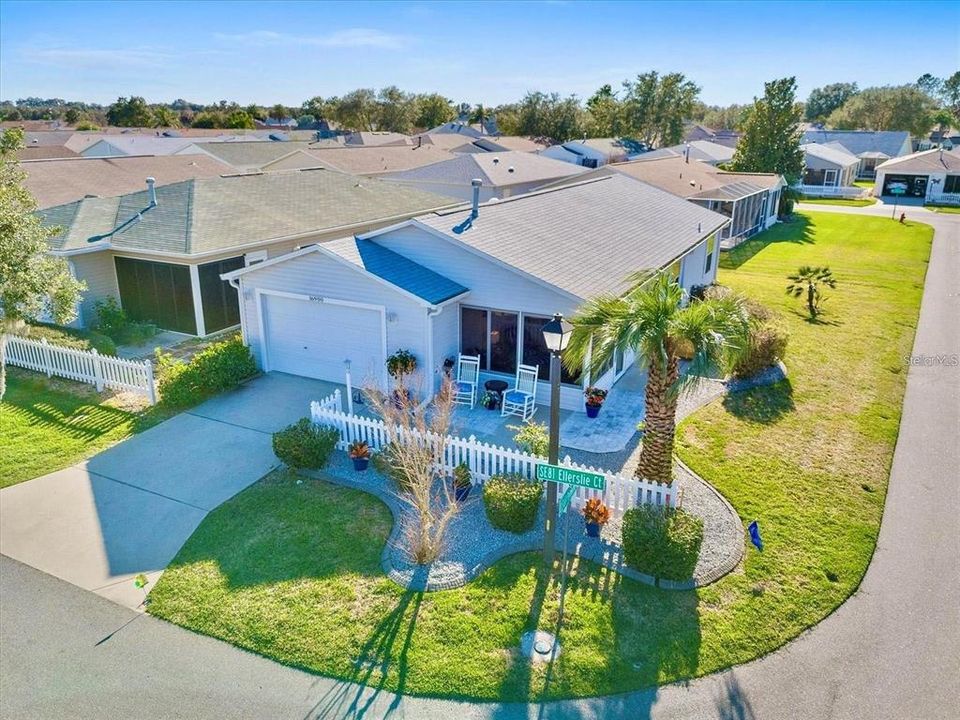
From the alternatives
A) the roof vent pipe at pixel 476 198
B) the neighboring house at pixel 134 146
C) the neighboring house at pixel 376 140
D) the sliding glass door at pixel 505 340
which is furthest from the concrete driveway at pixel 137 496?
the neighboring house at pixel 376 140

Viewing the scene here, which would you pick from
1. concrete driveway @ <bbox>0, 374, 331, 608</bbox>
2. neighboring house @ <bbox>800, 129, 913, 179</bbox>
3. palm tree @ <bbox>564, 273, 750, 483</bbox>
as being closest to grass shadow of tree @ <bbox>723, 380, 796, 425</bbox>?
palm tree @ <bbox>564, 273, 750, 483</bbox>

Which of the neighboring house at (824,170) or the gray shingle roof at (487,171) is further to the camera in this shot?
the neighboring house at (824,170)

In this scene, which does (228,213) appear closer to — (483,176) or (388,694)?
(483,176)


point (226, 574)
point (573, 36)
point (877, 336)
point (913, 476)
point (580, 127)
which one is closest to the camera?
point (226, 574)

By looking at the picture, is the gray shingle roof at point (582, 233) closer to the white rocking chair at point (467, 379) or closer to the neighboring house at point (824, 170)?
the white rocking chair at point (467, 379)

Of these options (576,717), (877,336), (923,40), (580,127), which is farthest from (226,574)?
(580,127)

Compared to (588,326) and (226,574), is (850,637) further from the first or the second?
(226,574)

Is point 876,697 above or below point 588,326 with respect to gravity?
below
